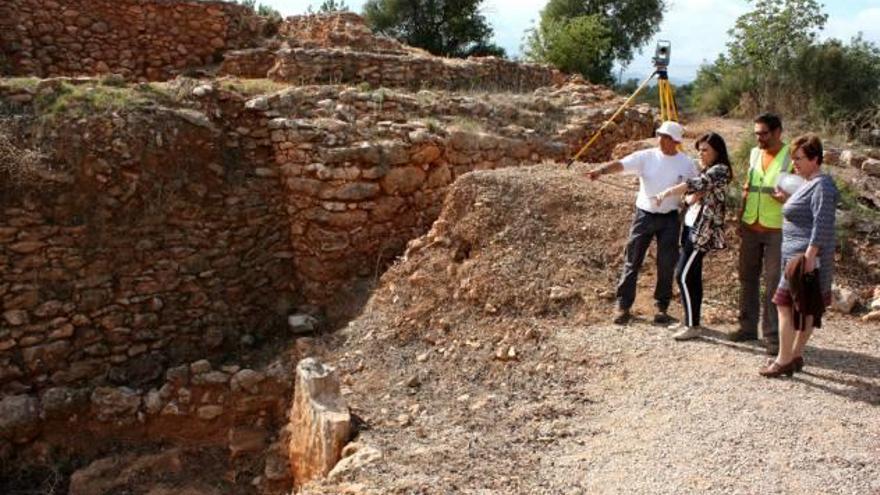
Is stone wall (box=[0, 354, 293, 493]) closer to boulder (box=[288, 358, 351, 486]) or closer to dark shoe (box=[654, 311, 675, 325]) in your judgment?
boulder (box=[288, 358, 351, 486])

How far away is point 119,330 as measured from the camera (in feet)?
23.7

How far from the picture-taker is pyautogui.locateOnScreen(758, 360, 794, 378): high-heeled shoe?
495 centimetres

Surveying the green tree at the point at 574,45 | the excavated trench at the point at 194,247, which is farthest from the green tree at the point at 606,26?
the excavated trench at the point at 194,247

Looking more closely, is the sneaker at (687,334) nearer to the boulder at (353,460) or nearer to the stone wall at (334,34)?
the boulder at (353,460)

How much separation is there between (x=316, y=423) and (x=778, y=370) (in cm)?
318

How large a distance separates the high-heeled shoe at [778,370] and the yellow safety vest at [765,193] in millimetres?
977

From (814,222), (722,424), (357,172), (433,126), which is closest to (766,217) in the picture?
(814,222)

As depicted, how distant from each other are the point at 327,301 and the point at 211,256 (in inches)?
51.8

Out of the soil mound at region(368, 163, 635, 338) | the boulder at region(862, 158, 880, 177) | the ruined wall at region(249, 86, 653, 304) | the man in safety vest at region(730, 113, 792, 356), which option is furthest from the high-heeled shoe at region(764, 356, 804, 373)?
the boulder at region(862, 158, 880, 177)

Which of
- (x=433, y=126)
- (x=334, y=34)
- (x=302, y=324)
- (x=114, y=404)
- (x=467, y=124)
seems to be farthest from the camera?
(x=334, y=34)

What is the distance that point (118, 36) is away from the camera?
10672 mm

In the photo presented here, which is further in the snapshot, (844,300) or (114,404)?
(114,404)

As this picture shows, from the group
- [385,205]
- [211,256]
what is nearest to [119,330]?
[211,256]

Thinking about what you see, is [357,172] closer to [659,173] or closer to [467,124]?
[467,124]
